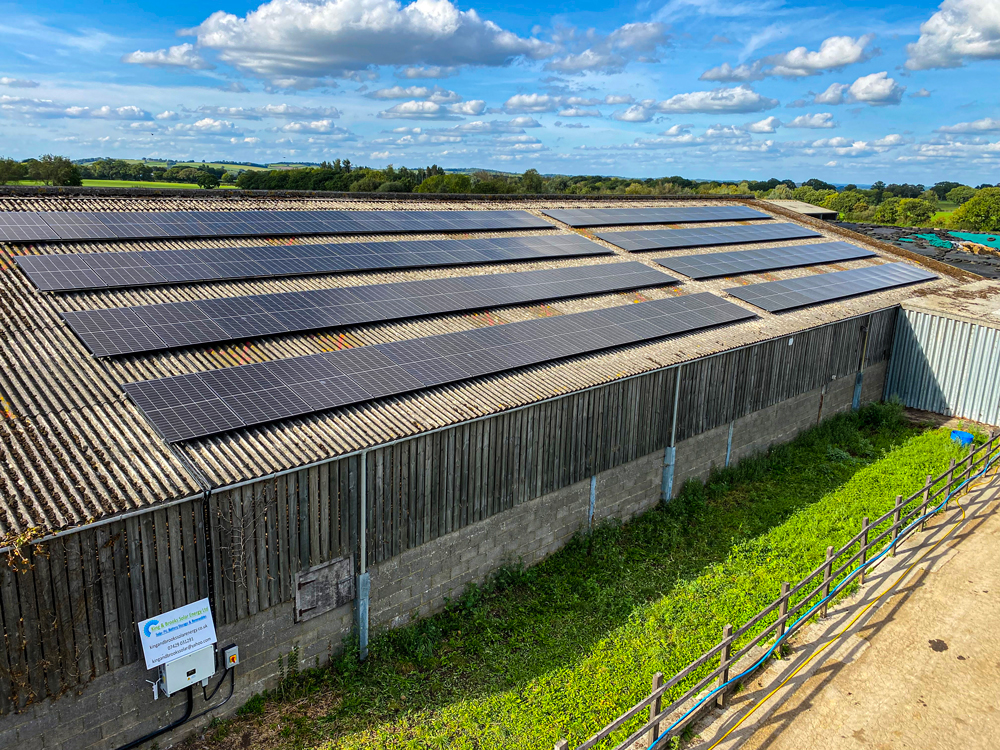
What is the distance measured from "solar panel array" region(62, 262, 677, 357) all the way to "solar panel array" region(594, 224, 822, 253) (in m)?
6.66

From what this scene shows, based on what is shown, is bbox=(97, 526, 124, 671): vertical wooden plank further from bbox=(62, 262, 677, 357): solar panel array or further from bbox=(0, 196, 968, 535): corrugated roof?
bbox=(62, 262, 677, 357): solar panel array

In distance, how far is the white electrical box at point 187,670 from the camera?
1160 centimetres

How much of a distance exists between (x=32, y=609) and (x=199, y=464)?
3.25 metres

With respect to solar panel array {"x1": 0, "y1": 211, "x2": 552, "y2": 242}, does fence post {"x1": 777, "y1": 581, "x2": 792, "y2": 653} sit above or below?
below

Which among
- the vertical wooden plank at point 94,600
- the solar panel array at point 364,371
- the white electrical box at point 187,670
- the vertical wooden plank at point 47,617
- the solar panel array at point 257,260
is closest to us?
the vertical wooden plank at point 47,617

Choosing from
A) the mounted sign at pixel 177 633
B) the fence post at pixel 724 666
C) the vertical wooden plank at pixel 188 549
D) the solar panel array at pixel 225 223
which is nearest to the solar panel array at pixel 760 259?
the solar panel array at pixel 225 223

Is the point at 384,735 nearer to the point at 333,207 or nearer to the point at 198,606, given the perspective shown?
the point at 198,606

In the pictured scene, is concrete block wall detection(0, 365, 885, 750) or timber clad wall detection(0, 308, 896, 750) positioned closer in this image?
timber clad wall detection(0, 308, 896, 750)

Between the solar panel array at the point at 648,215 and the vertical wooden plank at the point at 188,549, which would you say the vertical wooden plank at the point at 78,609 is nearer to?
the vertical wooden plank at the point at 188,549

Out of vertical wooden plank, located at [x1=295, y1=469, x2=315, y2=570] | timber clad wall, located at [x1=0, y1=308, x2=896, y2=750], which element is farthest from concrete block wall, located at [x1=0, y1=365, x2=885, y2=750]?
vertical wooden plank, located at [x1=295, y1=469, x2=315, y2=570]

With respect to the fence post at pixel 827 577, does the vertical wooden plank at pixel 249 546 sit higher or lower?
higher

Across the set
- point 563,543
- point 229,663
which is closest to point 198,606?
point 229,663

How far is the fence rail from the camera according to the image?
12.2 meters

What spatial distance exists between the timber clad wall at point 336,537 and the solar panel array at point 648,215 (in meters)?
13.6
